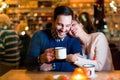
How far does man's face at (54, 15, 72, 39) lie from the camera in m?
2.46

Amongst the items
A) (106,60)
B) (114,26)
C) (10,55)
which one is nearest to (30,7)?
(114,26)

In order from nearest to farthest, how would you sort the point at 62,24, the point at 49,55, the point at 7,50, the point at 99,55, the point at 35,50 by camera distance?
1. the point at 49,55
2. the point at 62,24
3. the point at 35,50
4. the point at 99,55
5. the point at 7,50

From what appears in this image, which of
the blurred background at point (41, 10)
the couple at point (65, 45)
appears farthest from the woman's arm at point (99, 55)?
the blurred background at point (41, 10)

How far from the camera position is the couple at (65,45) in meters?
2.49

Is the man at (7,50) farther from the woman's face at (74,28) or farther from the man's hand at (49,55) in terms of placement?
the man's hand at (49,55)

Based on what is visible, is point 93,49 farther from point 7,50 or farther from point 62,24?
point 7,50

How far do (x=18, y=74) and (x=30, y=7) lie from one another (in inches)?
273

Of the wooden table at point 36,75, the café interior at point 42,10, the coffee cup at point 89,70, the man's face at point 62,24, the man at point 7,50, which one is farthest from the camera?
the café interior at point 42,10

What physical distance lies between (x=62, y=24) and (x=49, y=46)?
0.27 metres

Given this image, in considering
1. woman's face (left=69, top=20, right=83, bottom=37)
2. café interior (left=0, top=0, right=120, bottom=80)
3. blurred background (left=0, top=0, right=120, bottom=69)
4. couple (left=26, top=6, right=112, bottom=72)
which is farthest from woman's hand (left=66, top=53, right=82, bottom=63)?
blurred background (left=0, top=0, right=120, bottom=69)

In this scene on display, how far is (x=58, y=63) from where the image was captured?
2559 millimetres

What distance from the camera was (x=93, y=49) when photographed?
2.75 meters

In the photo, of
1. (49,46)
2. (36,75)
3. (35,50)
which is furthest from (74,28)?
(36,75)

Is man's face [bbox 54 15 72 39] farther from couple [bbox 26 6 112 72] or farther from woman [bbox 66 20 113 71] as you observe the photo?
woman [bbox 66 20 113 71]
